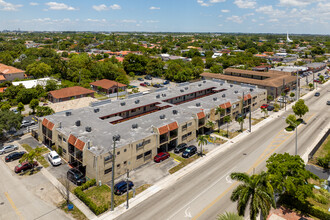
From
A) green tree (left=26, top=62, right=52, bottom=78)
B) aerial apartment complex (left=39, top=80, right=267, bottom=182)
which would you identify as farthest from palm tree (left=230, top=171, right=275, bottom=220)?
green tree (left=26, top=62, right=52, bottom=78)

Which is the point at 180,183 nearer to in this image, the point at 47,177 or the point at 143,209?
the point at 143,209

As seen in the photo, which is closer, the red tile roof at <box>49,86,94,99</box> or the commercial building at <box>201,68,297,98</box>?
the red tile roof at <box>49,86,94,99</box>

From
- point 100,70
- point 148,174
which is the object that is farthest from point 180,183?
point 100,70

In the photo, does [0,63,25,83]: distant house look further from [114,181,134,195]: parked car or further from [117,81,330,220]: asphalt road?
[117,81,330,220]: asphalt road

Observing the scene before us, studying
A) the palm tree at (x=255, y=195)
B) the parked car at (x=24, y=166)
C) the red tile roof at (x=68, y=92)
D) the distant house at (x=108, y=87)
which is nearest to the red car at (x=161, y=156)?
the palm tree at (x=255, y=195)

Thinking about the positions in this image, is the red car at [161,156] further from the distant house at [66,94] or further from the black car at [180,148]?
the distant house at [66,94]

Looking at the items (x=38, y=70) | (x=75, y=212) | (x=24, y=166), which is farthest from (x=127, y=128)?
(x=38, y=70)
